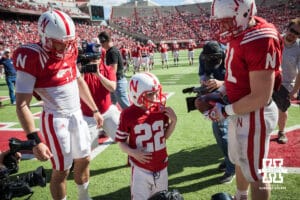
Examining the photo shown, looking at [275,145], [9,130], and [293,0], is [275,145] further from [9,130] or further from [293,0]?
[293,0]

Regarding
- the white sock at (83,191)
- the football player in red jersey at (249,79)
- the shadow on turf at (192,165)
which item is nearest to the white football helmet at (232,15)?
the football player in red jersey at (249,79)

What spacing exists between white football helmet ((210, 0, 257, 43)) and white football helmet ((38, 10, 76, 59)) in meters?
1.41

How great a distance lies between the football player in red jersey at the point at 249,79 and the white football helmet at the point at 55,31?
1.40 m

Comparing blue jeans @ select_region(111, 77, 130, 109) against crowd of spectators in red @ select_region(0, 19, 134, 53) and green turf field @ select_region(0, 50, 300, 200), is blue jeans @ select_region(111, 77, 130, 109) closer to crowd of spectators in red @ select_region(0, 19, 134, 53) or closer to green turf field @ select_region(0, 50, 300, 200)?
green turf field @ select_region(0, 50, 300, 200)

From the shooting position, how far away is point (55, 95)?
10.6 ft

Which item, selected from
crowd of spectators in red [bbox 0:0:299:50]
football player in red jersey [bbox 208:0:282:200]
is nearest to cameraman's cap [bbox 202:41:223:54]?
football player in red jersey [bbox 208:0:282:200]

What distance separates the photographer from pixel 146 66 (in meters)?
20.2

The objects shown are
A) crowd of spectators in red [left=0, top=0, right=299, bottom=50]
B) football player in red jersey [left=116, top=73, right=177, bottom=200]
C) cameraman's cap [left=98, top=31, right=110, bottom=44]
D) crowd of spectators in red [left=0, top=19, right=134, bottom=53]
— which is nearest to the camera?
football player in red jersey [left=116, top=73, right=177, bottom=200]

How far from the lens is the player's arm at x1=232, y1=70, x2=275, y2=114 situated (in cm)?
238

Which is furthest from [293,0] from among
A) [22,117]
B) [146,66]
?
[22,117]

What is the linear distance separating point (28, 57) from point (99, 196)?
206 cm

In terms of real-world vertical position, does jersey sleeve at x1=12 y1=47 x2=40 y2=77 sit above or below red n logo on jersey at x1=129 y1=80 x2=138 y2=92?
above

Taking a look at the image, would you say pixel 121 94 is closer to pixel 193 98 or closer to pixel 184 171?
pixel 184 171

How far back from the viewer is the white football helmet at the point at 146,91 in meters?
2.75
